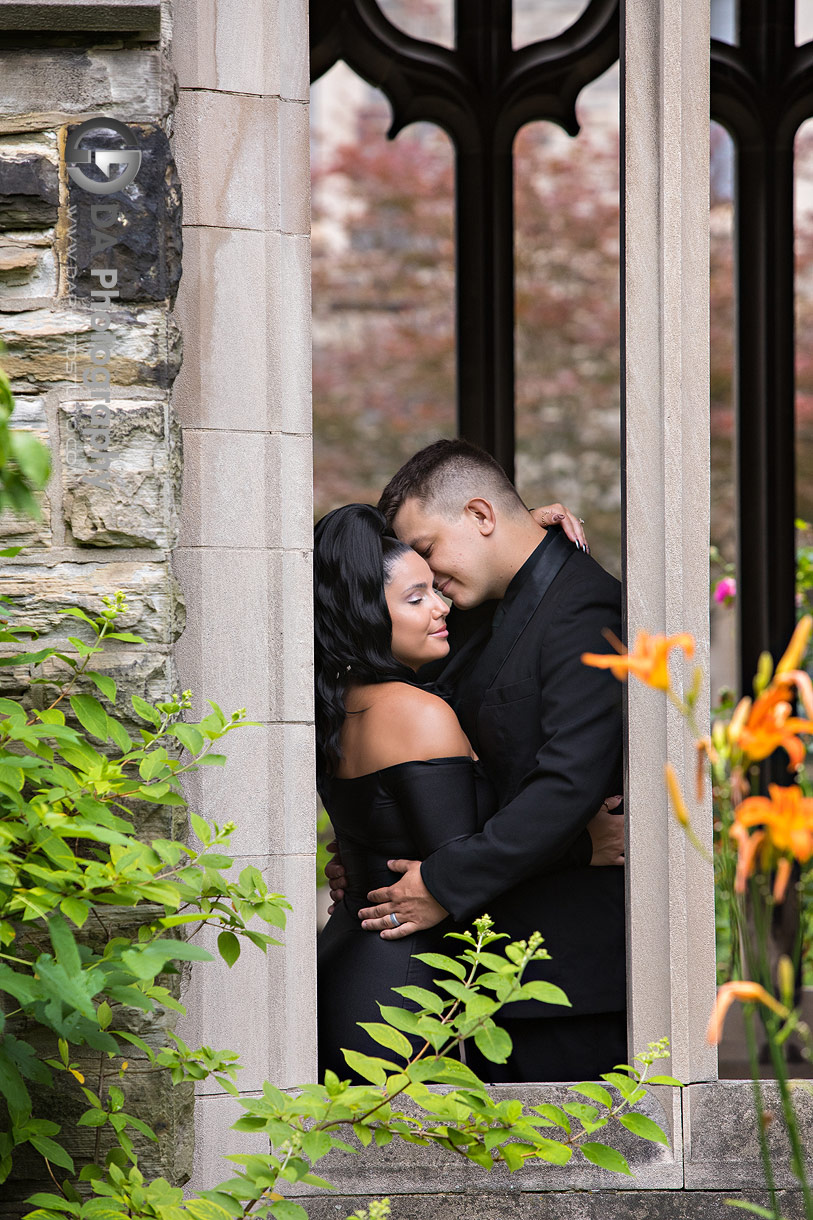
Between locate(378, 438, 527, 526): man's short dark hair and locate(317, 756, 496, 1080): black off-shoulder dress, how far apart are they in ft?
1.85

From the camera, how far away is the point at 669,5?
81.4 inches

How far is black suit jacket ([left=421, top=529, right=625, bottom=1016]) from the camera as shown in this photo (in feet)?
7.61

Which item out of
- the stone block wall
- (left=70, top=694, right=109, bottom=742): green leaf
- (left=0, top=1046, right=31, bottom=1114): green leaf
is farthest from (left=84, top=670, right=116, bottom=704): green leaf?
(left=0, top=1046, right=31, bottom=1114): green leaf

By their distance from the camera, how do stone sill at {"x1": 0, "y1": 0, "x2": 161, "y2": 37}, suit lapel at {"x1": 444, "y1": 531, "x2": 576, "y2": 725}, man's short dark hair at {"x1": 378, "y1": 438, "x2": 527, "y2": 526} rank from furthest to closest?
man's short dark hair at {"x1": 378, "y1": 438, "x2": 527, "y2": 526}, suit lapel at {"x1": 444, "y1": 531, "x2": 576, "y2": 725}, stone sill at {"x1": 0, "y1": 0, "x2": 161, "y2": 37}

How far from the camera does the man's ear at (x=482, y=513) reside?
106 inches

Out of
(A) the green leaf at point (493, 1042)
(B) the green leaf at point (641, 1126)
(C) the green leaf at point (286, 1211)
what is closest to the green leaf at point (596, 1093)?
A: (B) the green leaf at point (641, 1126)

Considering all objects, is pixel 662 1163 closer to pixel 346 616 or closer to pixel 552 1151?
pixel 552 1151

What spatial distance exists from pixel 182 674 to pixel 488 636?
1.01 m

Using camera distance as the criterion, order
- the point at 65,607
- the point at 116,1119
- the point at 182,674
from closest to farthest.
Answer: the point at 116,1119 < the point at 65,607 < the point at 182,674

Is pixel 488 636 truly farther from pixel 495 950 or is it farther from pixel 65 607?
pixel 65 607

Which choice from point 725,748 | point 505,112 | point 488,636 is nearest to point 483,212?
point 505,112

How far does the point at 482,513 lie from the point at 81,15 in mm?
1269

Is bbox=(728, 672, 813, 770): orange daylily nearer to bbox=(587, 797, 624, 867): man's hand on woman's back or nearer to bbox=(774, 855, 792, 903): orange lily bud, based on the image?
bbox=(774, 855, 792, 903): orange lily bud

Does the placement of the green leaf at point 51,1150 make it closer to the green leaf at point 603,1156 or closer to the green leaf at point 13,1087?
the green leaf at point 13,1087
